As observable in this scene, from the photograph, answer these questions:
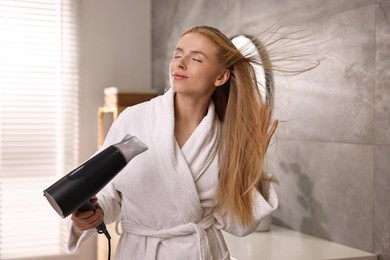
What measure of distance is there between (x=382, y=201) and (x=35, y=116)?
2.15m

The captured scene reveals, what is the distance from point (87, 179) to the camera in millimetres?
1158

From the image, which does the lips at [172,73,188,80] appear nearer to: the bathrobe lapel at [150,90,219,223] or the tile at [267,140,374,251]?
the bathrobe lapel at [150,90,219,223]

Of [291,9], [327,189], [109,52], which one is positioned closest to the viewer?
[327,189]

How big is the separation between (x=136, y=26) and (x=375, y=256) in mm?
2260

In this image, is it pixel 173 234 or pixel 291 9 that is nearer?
pixel 173 234

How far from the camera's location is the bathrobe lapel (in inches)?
54.5

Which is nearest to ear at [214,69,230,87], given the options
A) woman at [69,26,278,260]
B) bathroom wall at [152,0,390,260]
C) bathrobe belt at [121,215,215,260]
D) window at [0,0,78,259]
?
woman at [69,26,278,260]

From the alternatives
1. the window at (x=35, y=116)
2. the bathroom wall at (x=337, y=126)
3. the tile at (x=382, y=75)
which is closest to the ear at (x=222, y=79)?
the bathroom wall at (x=337, y=126)

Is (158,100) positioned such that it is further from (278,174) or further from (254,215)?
(278,174)

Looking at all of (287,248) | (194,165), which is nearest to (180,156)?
(194,165)

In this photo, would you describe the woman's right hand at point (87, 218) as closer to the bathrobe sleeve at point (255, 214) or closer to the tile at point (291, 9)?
the bathrobe sleeve at point (255, 214)

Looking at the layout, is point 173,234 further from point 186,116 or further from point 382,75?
point 382,75

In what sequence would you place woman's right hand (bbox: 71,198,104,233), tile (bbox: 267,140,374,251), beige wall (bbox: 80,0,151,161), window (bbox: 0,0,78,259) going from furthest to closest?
beige wall (bbox: 80,0,151,161)
window (bbox: 0,0,78,259)
tile (bbox: 267,140,374,251)
woman's right hand (bbox: 71,198,104,233)

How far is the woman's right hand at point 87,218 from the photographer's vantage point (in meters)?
1.24
